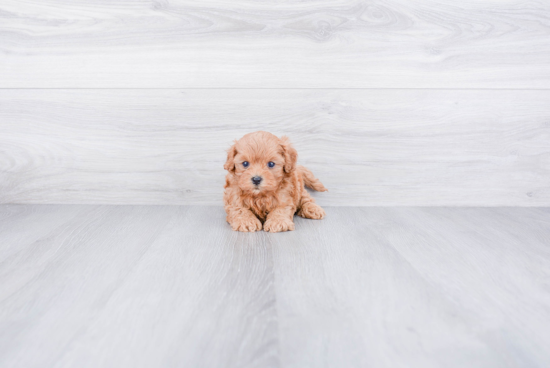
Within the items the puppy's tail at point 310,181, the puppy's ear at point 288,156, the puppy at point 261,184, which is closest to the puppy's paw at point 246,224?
the puppy at point 261,184

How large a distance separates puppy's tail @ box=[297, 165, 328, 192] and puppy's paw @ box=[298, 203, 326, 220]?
0.11 m

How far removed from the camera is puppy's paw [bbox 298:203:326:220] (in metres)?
1.31

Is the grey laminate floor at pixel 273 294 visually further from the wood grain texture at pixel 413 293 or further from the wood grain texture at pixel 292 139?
the wood grain texture at pixel 292 139

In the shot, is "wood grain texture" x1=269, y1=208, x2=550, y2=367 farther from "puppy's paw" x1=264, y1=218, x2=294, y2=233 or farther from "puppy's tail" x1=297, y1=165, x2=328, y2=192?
"puppy's tail" x1=297, y1=165, x2=328, y2=192

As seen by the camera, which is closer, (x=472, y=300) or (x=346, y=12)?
(x=472, y=300)

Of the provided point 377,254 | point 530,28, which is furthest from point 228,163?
point 530,28

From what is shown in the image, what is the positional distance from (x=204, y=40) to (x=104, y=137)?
559mm

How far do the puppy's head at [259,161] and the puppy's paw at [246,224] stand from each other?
9 centimetres

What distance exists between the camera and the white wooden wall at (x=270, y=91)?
4.64 ft

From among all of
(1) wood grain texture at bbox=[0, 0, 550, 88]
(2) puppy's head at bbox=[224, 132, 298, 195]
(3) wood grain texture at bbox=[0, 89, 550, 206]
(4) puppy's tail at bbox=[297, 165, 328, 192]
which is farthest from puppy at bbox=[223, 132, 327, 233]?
(1) wood grain texture at bbox=[0, 0, 550, 88]

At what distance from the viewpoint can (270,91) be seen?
1.43 metres

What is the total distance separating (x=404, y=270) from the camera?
0.86m

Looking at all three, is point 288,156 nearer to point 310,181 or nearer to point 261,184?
point 261,184

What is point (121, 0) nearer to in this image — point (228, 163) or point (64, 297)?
point (228, 163)
